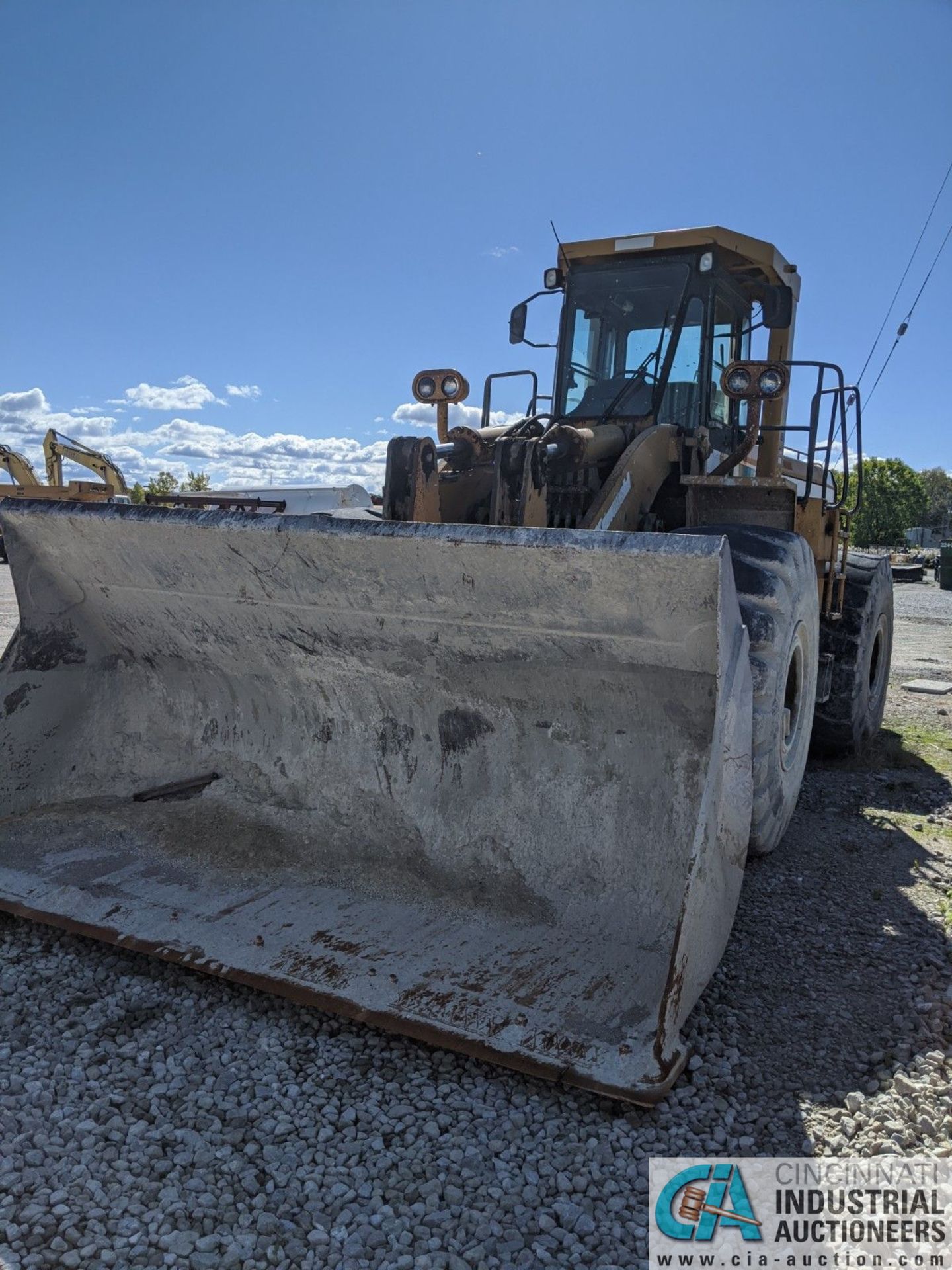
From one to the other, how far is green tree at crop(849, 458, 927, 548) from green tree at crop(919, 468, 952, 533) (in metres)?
16.7

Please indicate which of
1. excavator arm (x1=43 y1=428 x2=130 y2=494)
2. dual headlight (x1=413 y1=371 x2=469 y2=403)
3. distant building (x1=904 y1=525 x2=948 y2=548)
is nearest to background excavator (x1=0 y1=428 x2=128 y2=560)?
excavator arm (x1=43 y1=428 x2=130 y2=494)

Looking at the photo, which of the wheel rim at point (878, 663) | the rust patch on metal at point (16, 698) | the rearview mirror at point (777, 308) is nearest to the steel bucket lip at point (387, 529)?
the rust patch on metal at point (16, 698)

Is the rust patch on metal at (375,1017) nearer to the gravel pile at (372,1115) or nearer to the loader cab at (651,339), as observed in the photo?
the gravel pile at (372,1115)

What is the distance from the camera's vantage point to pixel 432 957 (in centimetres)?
269

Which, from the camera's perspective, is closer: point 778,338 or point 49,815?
point 49,815

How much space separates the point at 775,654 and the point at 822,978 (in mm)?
1022

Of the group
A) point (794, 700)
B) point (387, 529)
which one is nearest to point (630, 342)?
point (794, 700)

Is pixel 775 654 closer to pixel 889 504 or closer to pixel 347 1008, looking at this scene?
pixel 347 1008

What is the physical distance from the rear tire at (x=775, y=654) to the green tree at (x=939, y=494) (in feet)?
305

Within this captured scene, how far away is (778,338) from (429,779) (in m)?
3.71

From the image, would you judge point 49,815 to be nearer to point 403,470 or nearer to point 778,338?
point 403,470

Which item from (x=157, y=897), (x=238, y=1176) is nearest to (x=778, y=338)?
(x=157, y=897)

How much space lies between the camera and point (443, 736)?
3293 mm

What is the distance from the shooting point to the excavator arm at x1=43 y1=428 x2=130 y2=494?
88.6 ft
